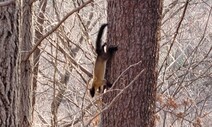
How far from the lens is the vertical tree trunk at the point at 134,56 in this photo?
145 inches

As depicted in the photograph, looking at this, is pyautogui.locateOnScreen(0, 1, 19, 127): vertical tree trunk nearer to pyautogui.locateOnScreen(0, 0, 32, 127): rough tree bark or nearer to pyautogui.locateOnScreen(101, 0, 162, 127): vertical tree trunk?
pyautogui.locateOnScreen(0, 0, 32, 127): rough tree bark

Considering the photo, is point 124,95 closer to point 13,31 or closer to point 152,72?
point 152,72

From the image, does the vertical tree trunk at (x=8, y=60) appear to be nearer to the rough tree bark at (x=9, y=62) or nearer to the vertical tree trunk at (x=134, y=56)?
the rough tree bark at (x=9, y=62)

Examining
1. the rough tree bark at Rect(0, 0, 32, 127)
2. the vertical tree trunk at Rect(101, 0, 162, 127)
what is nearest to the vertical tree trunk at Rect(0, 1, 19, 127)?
the rough tree bark at Rect(0, 0, 32, 127)

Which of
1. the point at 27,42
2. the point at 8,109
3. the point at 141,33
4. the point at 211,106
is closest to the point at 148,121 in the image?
the point at 141,33

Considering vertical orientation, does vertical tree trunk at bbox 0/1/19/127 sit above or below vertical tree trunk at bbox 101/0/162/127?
below

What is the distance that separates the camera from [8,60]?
2.27 meters

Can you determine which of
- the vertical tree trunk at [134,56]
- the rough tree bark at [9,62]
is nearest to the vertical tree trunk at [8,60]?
the rough tree bark at [9,62]

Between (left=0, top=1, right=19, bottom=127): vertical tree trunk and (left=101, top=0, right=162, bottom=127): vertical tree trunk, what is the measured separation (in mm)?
1519

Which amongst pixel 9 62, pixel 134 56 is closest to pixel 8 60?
pixel 9 62

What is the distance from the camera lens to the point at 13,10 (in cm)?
229

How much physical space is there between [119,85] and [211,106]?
28.8 ft

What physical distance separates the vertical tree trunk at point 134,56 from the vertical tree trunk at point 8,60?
1519 millimetres

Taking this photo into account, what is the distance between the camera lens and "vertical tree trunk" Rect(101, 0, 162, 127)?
369cm
